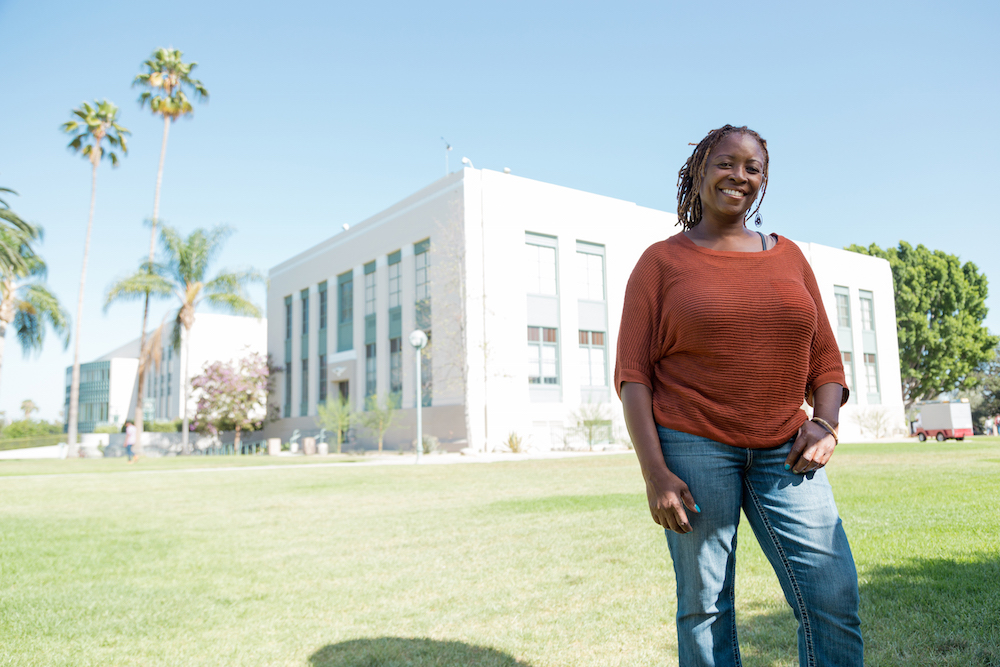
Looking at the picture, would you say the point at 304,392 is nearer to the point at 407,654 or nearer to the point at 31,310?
the point at 31,310

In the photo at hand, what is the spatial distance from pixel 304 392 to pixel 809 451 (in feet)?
131

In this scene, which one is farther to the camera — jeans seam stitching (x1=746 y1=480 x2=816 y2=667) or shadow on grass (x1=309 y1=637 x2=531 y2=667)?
shadow on grass (x1=309 y1=637 x2=531 y2=667)

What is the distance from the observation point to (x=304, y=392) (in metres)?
40.1

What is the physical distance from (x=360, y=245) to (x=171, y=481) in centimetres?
2138

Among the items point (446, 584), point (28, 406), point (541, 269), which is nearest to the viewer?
point (446, 584)

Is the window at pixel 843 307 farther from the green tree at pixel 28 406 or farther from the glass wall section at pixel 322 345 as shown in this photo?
the green tree at pixel 28 406

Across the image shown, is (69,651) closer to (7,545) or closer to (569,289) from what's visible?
(7,545)

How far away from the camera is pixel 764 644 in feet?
11.5

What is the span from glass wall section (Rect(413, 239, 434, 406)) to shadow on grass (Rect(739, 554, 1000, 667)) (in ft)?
85.6

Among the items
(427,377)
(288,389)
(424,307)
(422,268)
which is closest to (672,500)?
(427,377)

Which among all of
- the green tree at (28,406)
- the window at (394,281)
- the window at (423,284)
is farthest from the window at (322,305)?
the green tree at (28,406)

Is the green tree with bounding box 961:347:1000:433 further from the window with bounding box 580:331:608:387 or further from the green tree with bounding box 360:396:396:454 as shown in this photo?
the green tree with bounding box 360:396:396:454

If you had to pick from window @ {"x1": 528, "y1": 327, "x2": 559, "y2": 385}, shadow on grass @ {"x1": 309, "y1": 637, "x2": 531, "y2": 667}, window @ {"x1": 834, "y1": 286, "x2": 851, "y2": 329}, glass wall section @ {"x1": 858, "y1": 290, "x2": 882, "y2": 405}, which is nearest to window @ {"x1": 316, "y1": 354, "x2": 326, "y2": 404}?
window @ {"x1": 528, "y1": 327, "x2": 559, "y2": 385}

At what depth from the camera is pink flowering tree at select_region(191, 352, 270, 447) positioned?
39.8m
